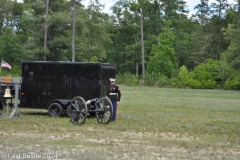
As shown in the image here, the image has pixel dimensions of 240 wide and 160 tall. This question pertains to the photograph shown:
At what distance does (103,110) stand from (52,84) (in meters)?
3.30

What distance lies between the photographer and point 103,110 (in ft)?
51.3

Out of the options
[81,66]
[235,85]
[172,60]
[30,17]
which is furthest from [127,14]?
[81,66]

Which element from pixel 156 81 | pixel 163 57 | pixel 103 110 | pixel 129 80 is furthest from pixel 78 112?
pixel 163 57

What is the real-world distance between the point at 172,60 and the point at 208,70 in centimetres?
968

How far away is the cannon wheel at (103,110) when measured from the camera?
15.6 metres

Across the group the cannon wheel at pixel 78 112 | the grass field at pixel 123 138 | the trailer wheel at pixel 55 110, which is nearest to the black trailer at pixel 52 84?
the trailer wheel at pixel 55 110

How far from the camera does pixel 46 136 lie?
12.4 meters

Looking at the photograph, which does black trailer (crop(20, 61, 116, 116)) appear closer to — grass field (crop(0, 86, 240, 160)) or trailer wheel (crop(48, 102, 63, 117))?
trailer wheel (crop(48, 102, 63, 117))

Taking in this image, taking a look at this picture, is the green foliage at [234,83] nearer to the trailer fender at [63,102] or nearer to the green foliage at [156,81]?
the green foliage at [156,81]

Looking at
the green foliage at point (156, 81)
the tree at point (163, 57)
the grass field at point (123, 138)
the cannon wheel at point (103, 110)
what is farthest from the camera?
the tree at point (163, 57)

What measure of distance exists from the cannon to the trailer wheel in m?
1.85

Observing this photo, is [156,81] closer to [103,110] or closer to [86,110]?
[103,110]

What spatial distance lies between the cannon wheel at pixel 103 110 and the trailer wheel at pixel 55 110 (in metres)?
2.31

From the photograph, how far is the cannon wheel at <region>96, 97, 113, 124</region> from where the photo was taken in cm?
1560
